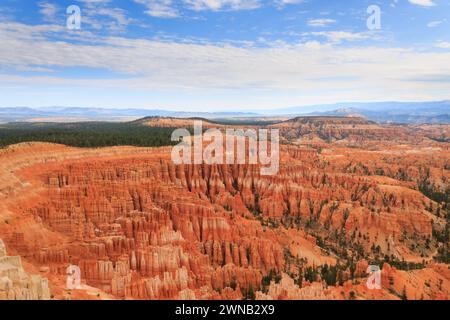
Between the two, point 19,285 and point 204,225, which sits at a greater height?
point 19,285

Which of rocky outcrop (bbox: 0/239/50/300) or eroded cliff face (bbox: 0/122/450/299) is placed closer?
rocky outcrop (bbox: 0/239/50/300)

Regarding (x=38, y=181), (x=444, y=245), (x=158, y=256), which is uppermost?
(x=38, y=181)

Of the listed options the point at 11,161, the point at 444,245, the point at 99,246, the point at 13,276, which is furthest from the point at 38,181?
the point at 444,245

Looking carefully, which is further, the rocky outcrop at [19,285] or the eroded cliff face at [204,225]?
the eroded cliff face at [204,225]

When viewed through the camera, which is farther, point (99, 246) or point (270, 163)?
point (270, 163)

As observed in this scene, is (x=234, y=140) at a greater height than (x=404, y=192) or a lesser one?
greater

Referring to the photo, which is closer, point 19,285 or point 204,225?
point 19,285
